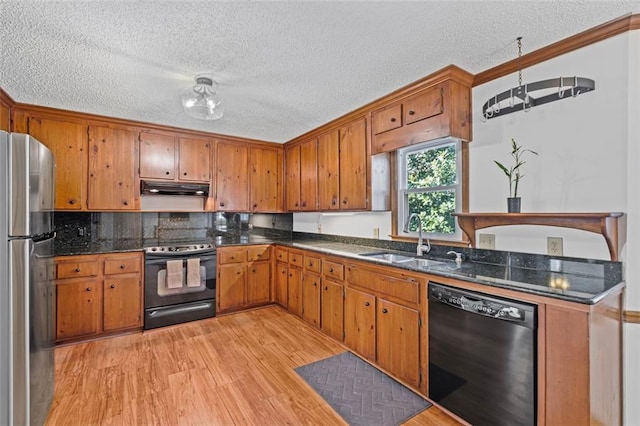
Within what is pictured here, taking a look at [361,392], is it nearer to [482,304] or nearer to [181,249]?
[482,304]

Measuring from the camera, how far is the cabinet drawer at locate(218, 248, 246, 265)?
3922 mm

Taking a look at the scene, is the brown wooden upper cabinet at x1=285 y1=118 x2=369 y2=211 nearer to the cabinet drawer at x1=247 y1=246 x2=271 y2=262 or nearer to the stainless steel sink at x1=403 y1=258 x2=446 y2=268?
the cabinet drawer at x1=247 y1=246 x2=271 y2=262

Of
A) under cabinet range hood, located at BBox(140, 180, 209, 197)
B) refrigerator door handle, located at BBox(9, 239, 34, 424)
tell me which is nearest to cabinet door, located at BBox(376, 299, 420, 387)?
refrigerator door handle, located at BBox(9, 239, 34, 424)

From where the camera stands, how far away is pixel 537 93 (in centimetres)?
211

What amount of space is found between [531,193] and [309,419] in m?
2.21

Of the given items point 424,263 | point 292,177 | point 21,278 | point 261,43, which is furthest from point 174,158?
Answer: point 424,263

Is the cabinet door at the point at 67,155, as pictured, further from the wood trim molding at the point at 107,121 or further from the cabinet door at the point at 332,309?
the cabinet door at the point at 332,309

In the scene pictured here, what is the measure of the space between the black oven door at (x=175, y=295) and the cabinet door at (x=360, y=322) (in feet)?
6.14

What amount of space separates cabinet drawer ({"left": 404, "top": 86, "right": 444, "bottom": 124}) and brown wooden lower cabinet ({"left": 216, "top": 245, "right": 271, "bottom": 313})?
2.66 m

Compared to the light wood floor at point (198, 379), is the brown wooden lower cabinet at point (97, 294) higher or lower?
→ higher

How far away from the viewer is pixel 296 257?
3812 mm

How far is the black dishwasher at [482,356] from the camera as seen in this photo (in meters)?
1.59

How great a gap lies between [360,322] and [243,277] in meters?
1.95

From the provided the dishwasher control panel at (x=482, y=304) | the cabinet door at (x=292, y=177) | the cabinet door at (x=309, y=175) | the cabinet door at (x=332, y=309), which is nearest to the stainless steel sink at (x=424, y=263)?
the dishwasher control panel at (x=482, y=304)
